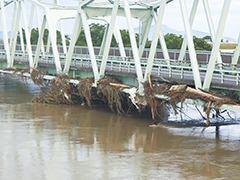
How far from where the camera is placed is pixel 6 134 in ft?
59.2

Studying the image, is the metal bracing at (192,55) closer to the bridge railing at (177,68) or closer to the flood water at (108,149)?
the bridge railing at (177,68)

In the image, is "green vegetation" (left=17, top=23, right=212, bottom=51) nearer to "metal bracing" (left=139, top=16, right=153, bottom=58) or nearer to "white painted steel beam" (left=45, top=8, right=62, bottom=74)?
"metal bracing" (left=139, top=16, right=153, bottom=58)

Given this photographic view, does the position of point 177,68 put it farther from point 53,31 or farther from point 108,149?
point 108,149

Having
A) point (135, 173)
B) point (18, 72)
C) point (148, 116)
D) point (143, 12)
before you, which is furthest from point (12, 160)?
point (18, 72)

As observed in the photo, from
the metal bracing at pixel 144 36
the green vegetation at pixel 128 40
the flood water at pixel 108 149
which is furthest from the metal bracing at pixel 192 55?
the green vegetation at pixel 128 40

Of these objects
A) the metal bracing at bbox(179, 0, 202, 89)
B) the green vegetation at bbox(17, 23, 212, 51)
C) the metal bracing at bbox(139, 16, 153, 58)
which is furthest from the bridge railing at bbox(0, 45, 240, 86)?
the green vegetation at bbox(17, 23, 212, 51)

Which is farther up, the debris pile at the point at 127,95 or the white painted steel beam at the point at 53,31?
the white painted steel beam at the point at 53,31

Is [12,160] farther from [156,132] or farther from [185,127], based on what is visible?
[185,127]

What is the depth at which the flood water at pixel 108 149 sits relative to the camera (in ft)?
42.0

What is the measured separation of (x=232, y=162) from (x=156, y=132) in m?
5.10

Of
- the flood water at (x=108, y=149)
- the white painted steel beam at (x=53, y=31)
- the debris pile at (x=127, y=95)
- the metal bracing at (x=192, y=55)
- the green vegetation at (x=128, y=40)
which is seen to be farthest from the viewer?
the green vegetation at (x=128, y=40)

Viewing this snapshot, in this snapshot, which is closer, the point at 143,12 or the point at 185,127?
the point at 185,127

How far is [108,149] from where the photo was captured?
15.7 m

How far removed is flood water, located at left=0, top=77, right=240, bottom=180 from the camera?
42.0 feet
